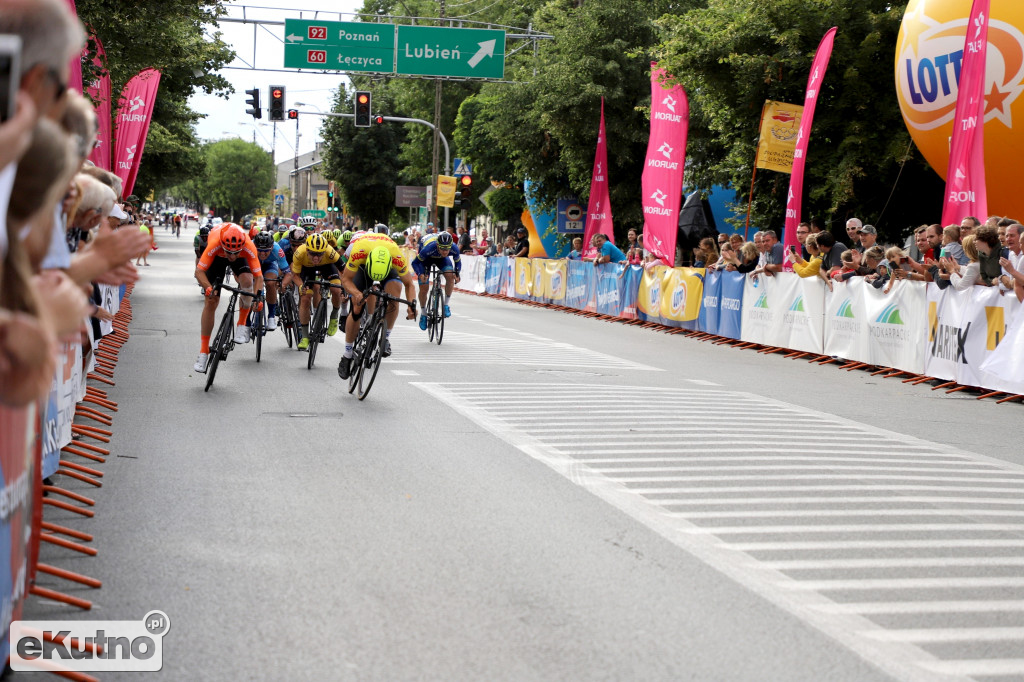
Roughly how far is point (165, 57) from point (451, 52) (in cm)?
931

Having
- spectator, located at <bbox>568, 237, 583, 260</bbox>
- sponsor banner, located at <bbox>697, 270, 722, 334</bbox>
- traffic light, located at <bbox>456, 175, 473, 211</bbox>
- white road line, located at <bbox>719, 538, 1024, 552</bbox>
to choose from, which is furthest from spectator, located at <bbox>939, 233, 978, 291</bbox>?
traffic light, located at <bbox>456, 175, 473, 211</bbox>

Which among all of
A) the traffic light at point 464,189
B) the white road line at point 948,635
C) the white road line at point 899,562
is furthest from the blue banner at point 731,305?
the traffic light at point 464,189

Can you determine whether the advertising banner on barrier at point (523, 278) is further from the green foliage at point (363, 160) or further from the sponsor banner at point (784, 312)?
the green foliage at point (363, 160)

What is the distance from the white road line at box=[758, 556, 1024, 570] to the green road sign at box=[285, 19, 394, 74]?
1241 inches

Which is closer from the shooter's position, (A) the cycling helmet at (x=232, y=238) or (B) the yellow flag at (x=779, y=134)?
(A) the cycling helmet at (x=232, y=238)

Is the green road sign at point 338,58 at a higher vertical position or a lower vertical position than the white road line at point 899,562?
higher


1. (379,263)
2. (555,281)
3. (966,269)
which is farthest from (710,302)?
(379,263)

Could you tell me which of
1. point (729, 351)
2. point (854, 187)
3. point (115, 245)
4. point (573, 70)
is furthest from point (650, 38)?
point (115, 245)

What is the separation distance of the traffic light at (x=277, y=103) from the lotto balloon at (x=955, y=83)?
20429 mm

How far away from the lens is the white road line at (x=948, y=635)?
4688 mm

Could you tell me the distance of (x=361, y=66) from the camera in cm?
3581

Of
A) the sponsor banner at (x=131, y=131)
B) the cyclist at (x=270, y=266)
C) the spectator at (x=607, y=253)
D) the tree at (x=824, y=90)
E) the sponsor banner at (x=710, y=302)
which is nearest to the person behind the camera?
the cyclist at (x=270, y=266)

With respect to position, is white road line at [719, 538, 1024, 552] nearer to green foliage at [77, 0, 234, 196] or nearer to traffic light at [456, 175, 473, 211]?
green foliage at [77, 0, 234, 196]

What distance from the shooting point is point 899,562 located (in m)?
5.88
